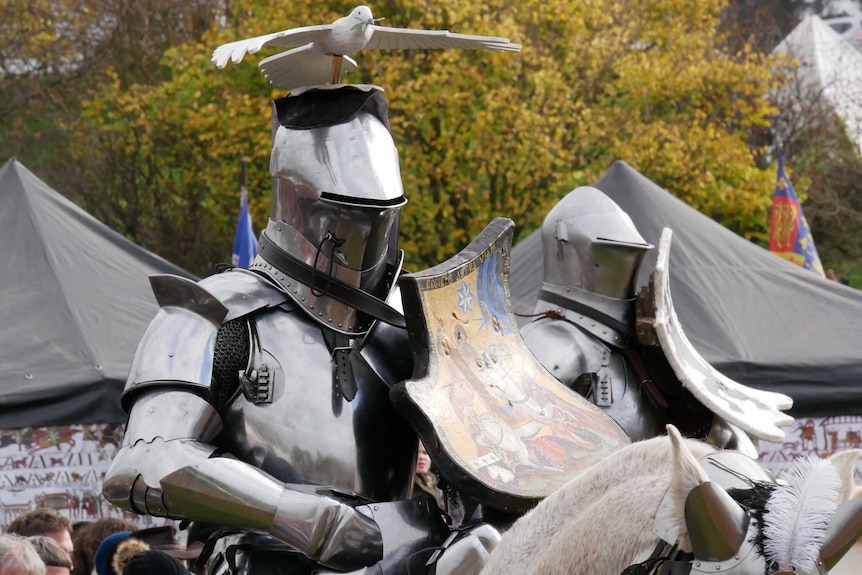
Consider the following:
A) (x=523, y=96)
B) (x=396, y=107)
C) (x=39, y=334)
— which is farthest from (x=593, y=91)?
(x=39, y=334)

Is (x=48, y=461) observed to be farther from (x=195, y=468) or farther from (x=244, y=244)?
(x=195, y=468)

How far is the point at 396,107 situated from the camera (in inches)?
603

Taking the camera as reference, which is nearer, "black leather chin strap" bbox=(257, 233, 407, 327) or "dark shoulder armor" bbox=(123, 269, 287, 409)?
"dark shoulder armor" bbox=(123, 269, 287, 409)

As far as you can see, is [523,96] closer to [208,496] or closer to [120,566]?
[120,566]

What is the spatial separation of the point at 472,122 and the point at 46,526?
10.7m

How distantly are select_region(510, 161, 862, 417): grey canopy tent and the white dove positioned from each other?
3173mm

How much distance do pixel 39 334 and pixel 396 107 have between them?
8705mm

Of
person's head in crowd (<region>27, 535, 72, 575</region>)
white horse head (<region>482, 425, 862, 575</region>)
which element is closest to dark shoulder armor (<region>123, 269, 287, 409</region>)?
white horse head (<region>482, 425, 862, 575</region>)

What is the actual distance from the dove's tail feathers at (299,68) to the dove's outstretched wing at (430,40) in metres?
0.13

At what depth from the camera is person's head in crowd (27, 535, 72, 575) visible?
457 centimetres

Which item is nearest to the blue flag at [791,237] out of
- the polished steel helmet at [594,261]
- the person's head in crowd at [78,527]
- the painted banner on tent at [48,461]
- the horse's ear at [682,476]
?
the painted banner on tent at [48,461]

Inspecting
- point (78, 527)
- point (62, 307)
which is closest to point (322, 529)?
point (78, 527)

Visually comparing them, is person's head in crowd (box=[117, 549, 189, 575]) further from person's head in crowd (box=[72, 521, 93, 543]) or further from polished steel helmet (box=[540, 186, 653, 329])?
person's head in crowd (box=[72, 521, 93, 543])

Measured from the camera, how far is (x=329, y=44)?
3.80 metres
